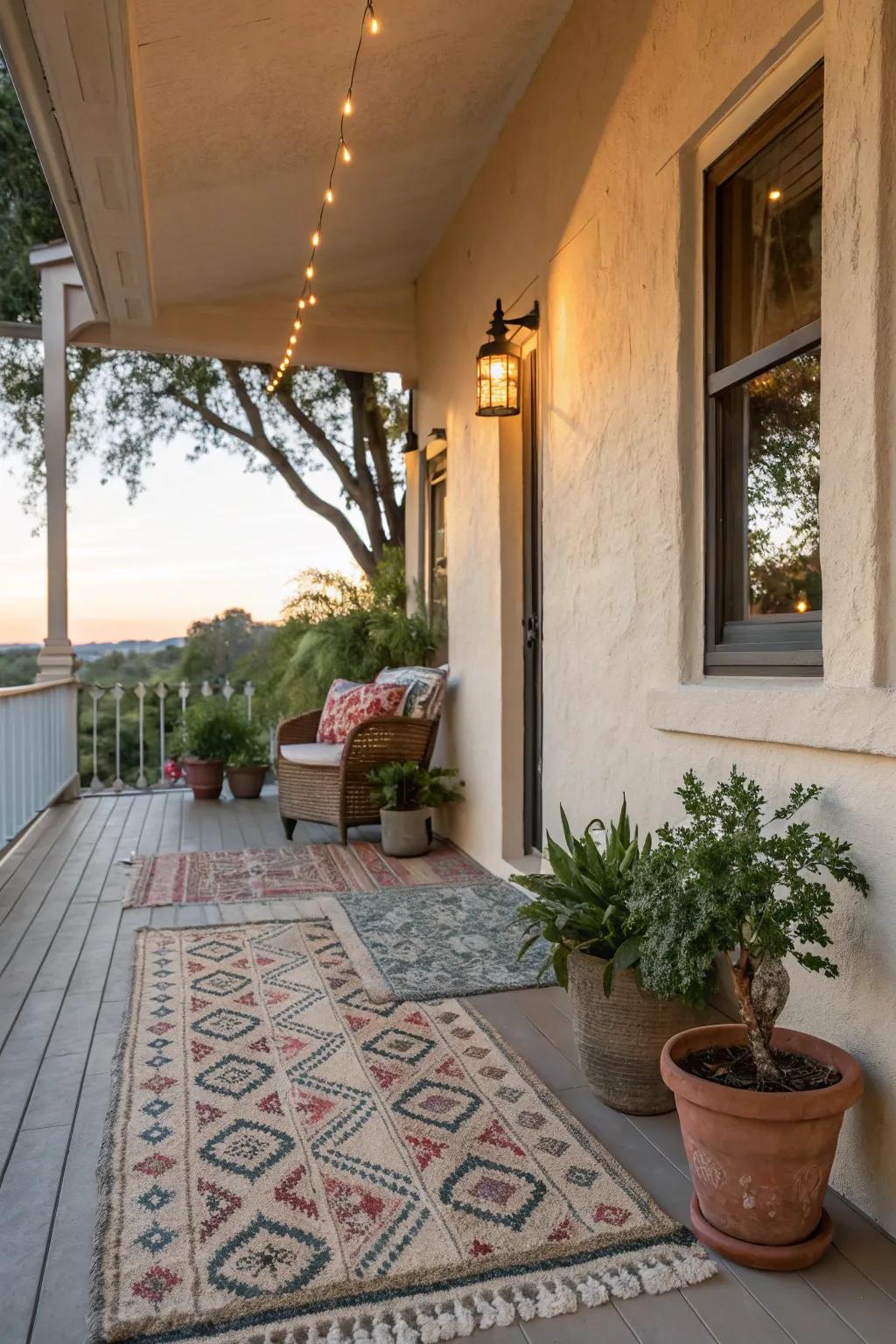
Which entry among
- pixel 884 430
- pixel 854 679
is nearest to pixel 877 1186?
pixel 854 679

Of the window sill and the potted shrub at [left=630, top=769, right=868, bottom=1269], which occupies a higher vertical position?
the window sill

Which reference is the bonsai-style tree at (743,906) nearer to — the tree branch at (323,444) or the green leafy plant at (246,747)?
the green leafy plant at (246,747)

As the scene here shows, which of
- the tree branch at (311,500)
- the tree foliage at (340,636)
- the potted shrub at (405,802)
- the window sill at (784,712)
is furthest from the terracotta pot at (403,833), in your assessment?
the tree branch at (311,500)

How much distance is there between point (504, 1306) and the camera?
1.52 metres


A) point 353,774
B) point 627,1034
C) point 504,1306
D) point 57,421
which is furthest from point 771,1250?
point 57,421

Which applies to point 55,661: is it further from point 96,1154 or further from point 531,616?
point 96,1154

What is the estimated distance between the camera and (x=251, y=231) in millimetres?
5152

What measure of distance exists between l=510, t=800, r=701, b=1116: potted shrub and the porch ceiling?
2815mm

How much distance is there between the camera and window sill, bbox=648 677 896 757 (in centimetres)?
177

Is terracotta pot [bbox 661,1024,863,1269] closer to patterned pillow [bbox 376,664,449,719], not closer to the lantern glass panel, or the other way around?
the lantern glass panel

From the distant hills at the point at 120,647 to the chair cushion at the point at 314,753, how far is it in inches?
187

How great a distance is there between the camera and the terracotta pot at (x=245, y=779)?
666 centimetres

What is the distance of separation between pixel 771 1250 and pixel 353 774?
137 inches

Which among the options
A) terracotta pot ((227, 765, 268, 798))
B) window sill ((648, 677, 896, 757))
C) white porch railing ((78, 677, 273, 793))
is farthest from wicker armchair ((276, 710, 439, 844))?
window sill ((648, 677, 896, 757))
